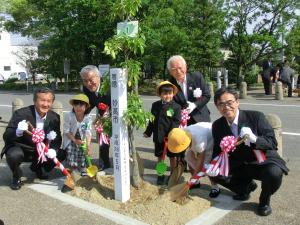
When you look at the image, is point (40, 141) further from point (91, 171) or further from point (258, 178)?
point (258, 178)

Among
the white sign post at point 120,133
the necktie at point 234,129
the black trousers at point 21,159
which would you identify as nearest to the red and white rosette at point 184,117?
the necktie at point 234,129

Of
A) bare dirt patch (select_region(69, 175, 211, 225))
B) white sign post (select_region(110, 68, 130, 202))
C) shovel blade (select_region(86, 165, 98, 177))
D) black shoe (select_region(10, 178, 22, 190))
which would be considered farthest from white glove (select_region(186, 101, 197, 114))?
black shoe (select_region(10, 178, 22, 190))

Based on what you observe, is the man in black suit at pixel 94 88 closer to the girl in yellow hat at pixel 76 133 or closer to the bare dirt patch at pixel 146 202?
the girl in yellow hat at pixel 76 133

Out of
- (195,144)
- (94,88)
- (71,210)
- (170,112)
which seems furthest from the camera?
(94,88)

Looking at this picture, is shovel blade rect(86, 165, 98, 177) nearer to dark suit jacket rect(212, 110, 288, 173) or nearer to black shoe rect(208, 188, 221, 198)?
black shoe rect(208, 188, 221, 198)

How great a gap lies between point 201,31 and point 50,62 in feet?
43.3

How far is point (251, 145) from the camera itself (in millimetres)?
4305

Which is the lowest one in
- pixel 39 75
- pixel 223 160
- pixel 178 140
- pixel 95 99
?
pixel 223 160

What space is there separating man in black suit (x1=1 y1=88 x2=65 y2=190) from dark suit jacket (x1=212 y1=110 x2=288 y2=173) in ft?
7.38

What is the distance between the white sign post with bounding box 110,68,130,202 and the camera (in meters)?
4.33

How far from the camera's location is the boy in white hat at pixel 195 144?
4.46 m

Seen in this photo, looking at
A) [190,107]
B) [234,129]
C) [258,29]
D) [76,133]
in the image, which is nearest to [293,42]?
[258,29]

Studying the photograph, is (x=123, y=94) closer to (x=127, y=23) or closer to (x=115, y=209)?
(x=127, y=23)

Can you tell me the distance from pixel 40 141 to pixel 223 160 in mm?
2370
